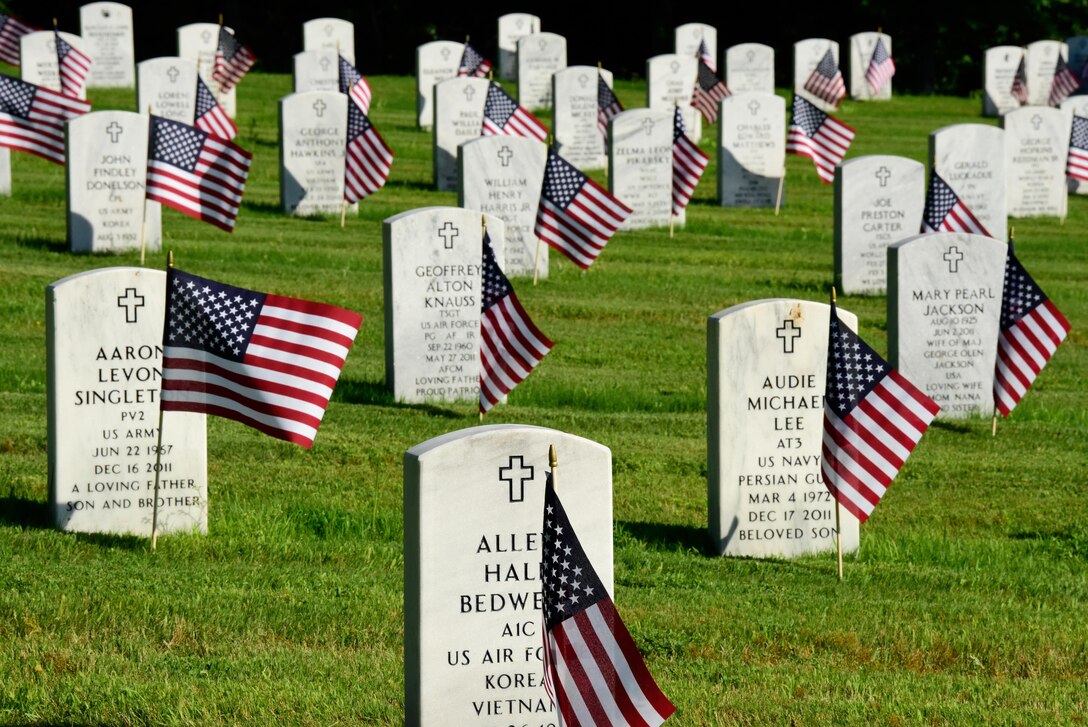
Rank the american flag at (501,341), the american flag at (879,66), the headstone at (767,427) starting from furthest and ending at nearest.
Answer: the american flag at (879,66) < the american flag at (501,341) < the headstone at (767,427)

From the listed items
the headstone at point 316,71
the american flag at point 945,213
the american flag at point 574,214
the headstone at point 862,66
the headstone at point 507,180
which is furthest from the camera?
the headstone at point 862,66

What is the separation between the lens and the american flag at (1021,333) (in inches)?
473

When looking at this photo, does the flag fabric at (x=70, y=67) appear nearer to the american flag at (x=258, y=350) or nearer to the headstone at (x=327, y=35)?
the headstone at (x=327, y=35)

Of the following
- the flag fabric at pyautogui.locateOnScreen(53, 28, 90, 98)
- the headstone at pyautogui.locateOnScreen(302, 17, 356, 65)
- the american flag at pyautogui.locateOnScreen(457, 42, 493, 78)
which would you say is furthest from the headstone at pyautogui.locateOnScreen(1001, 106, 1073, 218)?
the flag fabric at pyautogui.locateOnScreen(53, 28, 90, 98)

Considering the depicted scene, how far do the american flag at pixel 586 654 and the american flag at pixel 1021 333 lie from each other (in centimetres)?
708

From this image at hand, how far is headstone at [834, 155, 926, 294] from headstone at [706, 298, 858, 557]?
25.3 feet

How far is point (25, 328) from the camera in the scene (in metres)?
14.0

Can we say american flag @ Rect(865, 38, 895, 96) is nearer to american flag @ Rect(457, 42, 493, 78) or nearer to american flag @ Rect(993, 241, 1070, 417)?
american flag @ Rect(457, 42, 493, 78)

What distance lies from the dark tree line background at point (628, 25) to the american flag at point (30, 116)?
19.9 meters

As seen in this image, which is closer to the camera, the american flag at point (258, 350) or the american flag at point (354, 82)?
the american flag at point (258, 350)

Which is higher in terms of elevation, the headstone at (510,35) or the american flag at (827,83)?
the headstone at (510,35)

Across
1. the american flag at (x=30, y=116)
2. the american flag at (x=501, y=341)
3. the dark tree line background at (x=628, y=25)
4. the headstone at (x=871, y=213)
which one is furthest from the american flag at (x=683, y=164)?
the dark tree line background at (x=628, y=25)

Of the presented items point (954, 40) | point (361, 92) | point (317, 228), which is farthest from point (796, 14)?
point (317, 228)

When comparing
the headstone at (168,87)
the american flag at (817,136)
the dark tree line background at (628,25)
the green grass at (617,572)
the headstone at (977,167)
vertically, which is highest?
the dark tree line background at (628,25)
